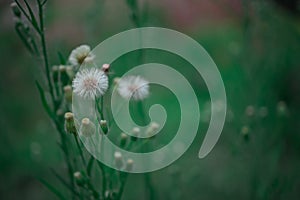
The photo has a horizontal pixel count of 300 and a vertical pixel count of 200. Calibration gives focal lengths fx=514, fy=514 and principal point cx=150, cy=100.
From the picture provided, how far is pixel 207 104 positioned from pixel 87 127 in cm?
96

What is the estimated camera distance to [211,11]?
12.4 ft

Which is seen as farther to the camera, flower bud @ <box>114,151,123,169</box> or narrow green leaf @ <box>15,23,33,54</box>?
narrow green leaf @ <box>15,23,33,54</box>

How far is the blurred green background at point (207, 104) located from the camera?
5.14 ft

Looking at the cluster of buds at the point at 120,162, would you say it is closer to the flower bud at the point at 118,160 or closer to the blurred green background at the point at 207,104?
the flower bud at the point at 118,160

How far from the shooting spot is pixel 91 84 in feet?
3.05

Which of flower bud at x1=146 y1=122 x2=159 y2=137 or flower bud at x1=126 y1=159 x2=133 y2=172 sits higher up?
flower bud at x1=146 y1=122 x2=159 y2=137

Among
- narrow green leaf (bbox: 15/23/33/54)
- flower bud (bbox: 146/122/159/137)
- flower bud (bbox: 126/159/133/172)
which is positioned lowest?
flower bud (bbox: 126/159/133/172)

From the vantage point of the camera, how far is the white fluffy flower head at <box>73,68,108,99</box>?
927 millimetres

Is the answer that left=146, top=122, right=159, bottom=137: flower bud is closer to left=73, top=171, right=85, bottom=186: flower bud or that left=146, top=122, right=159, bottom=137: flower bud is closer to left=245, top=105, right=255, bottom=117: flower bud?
left=73, top=171, right=85, bottom=186: flower bud

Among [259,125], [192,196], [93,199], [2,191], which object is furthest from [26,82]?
[93,199]

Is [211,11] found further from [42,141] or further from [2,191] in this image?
[2,191]

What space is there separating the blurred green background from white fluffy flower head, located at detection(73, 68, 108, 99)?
10.8 inches

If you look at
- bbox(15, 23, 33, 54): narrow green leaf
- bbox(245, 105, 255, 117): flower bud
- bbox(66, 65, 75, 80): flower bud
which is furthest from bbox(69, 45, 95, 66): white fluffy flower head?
bbox(245, 105, 255, 117): flower bud

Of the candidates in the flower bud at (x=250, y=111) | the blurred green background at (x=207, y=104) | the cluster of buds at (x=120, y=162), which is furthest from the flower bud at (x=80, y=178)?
the flower bud at (x=250, y=111)
